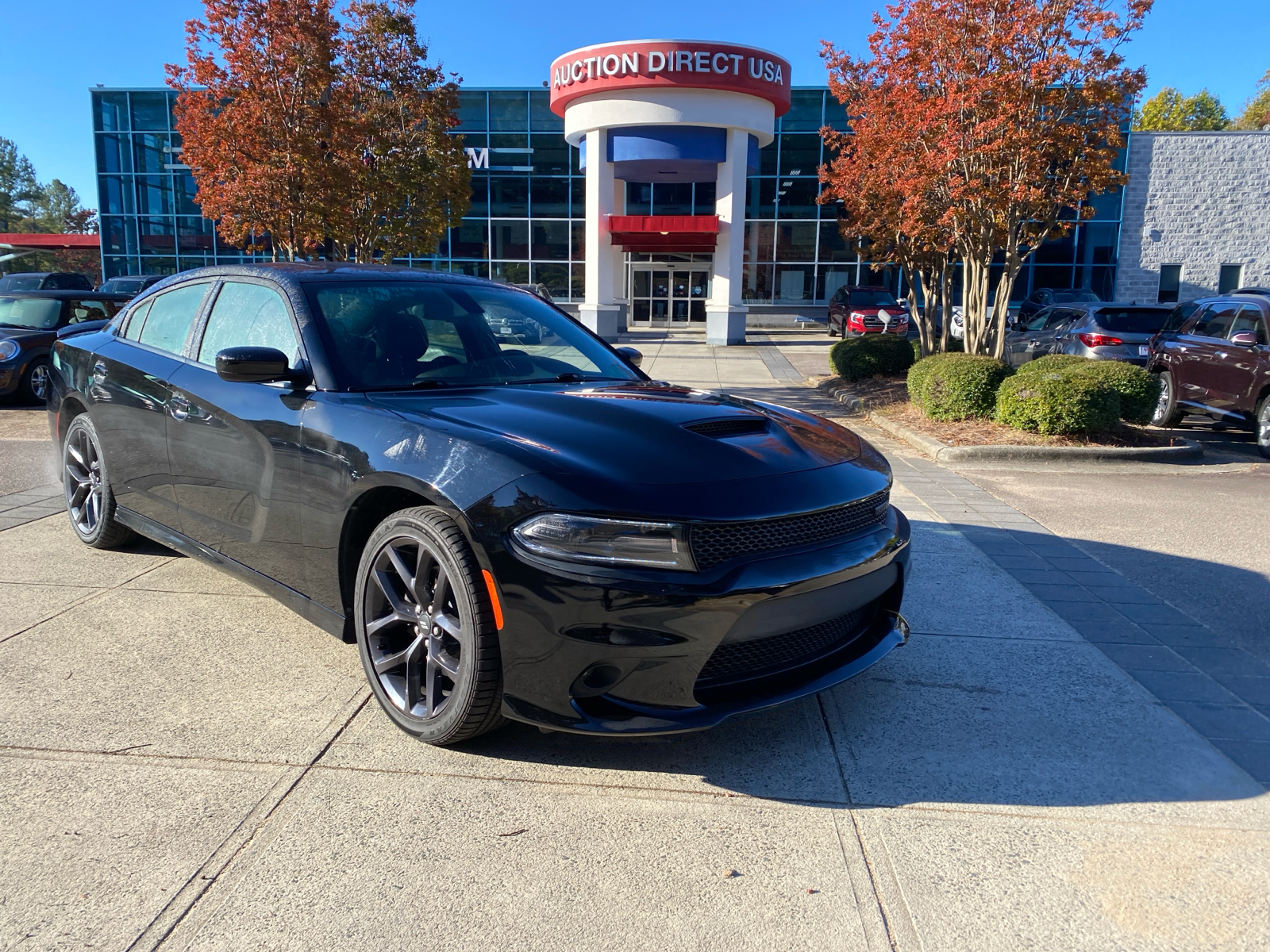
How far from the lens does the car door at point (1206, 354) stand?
10.0m

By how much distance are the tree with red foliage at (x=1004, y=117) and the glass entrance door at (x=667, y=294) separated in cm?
2153

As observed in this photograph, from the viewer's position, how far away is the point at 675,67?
81.2ft

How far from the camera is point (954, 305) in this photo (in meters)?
26.8

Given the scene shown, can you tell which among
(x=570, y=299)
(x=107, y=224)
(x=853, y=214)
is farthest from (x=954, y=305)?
(x=107, y=224)

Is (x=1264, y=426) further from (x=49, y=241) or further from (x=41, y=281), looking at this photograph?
(x=49, y=241)

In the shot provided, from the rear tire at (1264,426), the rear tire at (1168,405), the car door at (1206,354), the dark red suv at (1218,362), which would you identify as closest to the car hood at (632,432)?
the rear tire at (1264,426)

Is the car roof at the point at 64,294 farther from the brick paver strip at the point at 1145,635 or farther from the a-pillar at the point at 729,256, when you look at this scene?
the a-pillar at the point at 729,256

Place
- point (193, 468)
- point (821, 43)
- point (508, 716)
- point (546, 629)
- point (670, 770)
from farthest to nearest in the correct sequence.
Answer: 1. point (821, 43)
2. point (193, 468)
3. point (670, 770)
4. point (508, 716)
5. point (546, 629)

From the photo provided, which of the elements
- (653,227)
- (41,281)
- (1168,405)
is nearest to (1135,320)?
(1168,405)

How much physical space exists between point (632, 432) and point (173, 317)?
9.27 ft

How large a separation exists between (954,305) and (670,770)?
2634cm

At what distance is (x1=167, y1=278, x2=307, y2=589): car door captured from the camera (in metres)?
3.45

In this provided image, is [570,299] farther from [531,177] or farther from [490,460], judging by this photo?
[490,460]

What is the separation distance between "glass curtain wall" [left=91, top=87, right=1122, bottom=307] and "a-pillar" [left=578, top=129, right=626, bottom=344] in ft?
21.8
